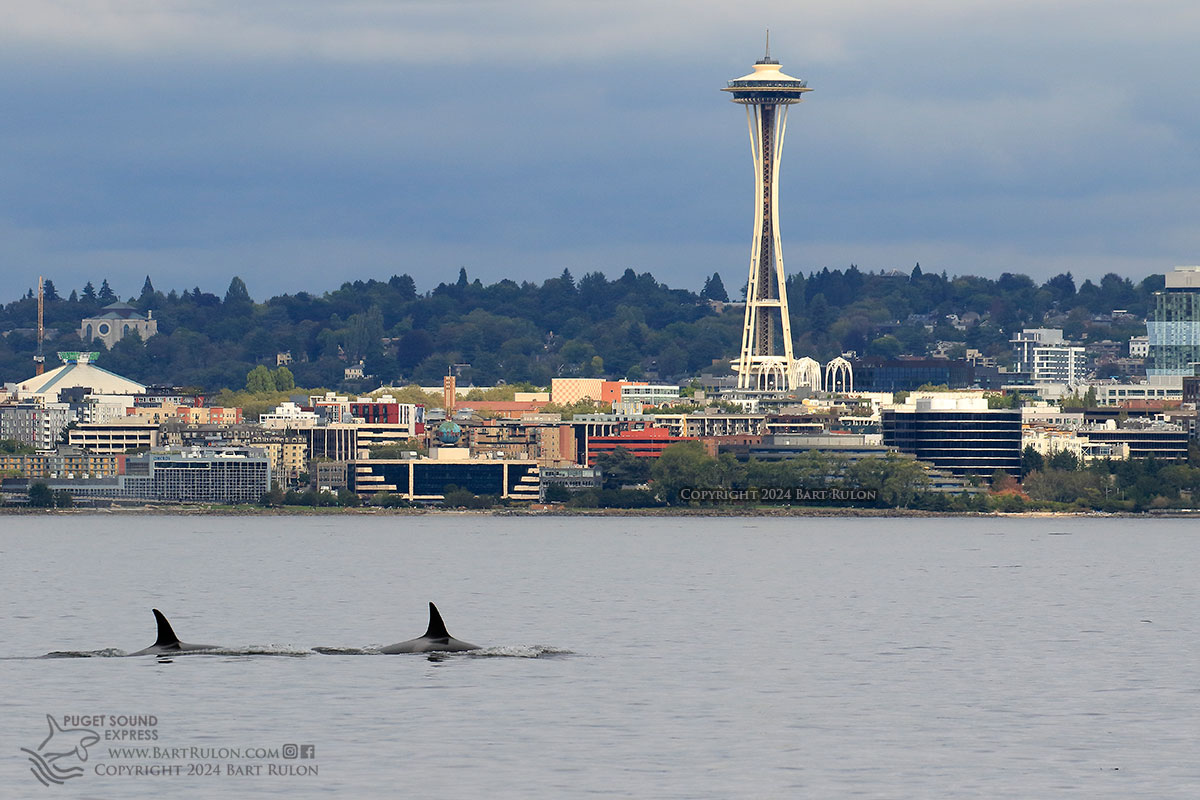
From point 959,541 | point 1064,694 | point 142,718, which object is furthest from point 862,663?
point 959,541

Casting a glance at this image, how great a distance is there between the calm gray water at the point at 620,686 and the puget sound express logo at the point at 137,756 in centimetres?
13

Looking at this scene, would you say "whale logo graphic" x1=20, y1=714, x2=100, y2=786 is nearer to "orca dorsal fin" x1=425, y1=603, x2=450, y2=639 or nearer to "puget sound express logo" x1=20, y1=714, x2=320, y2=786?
"puget sound express logo" x1=20, y1=714, x2=320, y2=786

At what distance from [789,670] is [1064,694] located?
7.85m

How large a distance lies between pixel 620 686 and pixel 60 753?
16.3 metres

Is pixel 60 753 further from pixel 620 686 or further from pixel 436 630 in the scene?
pixel 436 630

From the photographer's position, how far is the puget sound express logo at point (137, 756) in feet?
166

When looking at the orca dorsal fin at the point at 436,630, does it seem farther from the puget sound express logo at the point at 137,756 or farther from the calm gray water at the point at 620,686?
the puget sound express logo at the point at 137,756

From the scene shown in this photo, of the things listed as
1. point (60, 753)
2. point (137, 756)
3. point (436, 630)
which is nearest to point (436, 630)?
point (436, 630)

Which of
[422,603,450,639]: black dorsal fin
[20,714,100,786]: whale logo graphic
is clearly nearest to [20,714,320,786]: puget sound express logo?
[20,714,100,786]: whale logo graphic

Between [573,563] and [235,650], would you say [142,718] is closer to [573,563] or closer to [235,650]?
[235,650]

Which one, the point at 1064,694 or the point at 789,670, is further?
the point at 789,670

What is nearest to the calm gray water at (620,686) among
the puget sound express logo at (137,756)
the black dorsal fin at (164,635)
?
the puget sound express logo at (137,756)

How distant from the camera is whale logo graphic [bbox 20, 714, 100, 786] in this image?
164ft

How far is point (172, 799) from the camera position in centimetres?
4816
